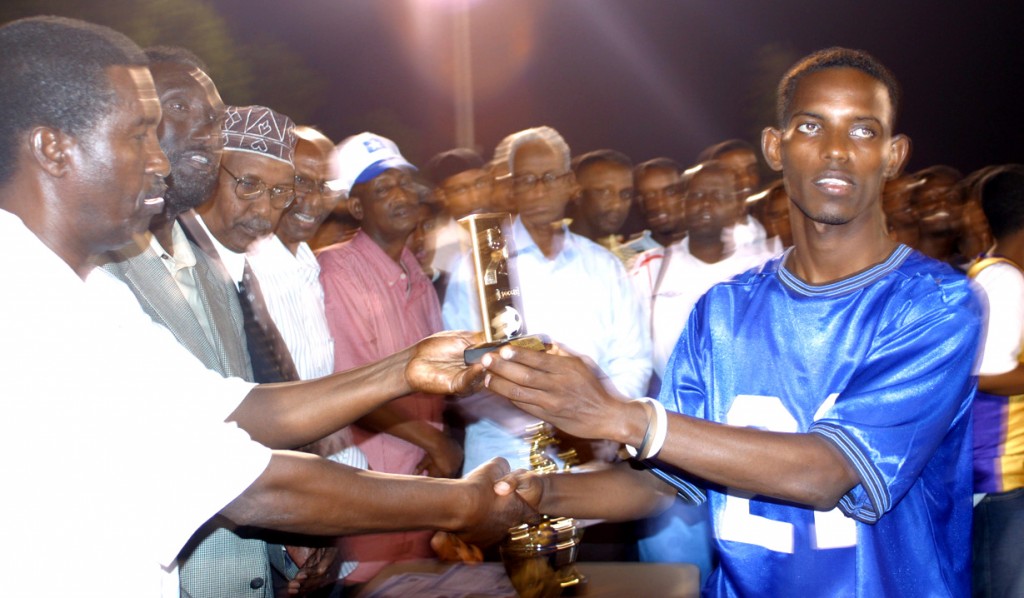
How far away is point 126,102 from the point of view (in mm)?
1804

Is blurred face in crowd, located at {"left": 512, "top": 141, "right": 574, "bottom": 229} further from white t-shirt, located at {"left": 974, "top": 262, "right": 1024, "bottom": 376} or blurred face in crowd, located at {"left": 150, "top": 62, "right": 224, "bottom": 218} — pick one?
white t-shirt, located at {"left": 974, "top": 262, "right": 1024, "bottom": 376}

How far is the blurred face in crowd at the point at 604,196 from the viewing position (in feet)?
18.6

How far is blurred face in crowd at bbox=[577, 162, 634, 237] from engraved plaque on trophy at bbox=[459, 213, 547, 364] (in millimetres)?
3494

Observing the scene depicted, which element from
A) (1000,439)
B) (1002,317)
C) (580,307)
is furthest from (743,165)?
(1000,439)

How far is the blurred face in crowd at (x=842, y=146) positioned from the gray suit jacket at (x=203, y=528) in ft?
5.32

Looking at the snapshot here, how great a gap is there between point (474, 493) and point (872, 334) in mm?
1038

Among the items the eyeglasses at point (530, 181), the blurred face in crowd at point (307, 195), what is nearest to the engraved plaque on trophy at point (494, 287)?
the blurred face in crowd at point (307, 195)

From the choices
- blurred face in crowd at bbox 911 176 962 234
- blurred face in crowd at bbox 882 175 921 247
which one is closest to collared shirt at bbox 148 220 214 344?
blurred face in crowd at bbox 882 175 921 247

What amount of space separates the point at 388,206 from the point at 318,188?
343 mm

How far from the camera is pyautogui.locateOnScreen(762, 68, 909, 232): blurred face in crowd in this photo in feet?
7.11

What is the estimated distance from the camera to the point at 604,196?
18.6ft

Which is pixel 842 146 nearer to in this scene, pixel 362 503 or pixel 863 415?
pixel 863 415

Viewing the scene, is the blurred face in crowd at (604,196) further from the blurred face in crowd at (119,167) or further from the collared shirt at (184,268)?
the blurred face in crowd at (119,167)

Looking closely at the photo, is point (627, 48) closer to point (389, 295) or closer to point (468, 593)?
point (389, 295)
